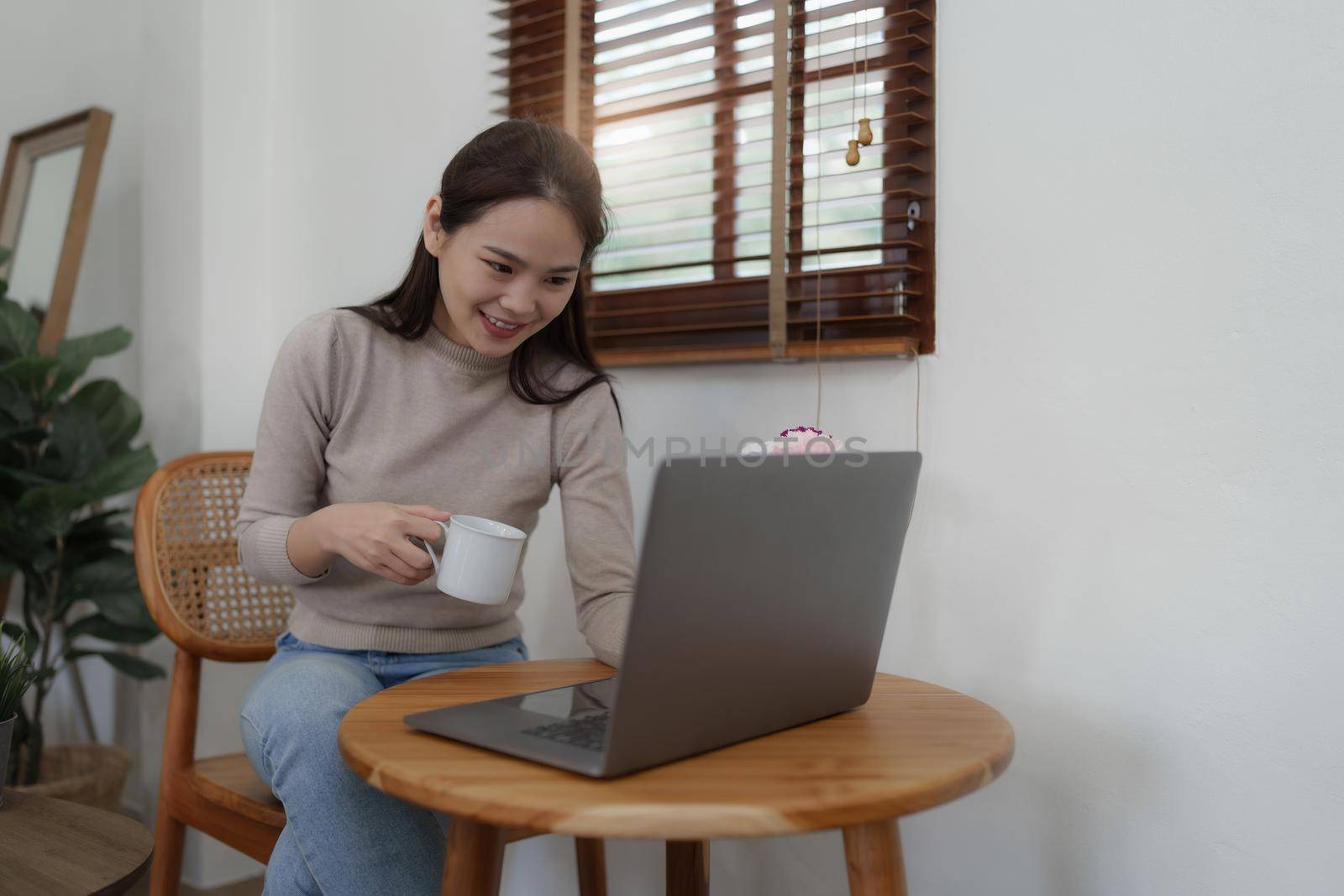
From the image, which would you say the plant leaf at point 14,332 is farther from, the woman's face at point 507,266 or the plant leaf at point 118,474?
the woman's face at point 507,266

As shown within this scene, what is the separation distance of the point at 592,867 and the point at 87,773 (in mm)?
1276

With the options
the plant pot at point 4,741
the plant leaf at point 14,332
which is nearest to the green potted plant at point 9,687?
the plant pot at point 4,741

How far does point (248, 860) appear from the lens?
2.13 meters

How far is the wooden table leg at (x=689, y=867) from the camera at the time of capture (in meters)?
1.21

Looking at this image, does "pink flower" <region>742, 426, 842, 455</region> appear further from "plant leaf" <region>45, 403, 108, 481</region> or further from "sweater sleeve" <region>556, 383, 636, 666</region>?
"plant leaf" <region>45, 403, 108, 481</region>

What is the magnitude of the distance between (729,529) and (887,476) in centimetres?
20

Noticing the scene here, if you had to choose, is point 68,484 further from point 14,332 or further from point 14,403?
point 14,332

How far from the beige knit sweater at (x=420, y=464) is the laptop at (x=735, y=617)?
352 mm

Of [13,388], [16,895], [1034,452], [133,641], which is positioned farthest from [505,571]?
[13,388]

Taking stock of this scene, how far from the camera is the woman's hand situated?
103 centimetres

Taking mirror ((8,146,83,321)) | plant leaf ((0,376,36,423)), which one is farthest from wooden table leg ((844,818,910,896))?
mirror ((8,146,83,321))

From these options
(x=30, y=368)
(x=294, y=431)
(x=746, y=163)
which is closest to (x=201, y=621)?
(x=294, y=431)

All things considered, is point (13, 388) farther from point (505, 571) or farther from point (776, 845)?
point (776, 845)

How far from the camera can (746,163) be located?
154 cm
